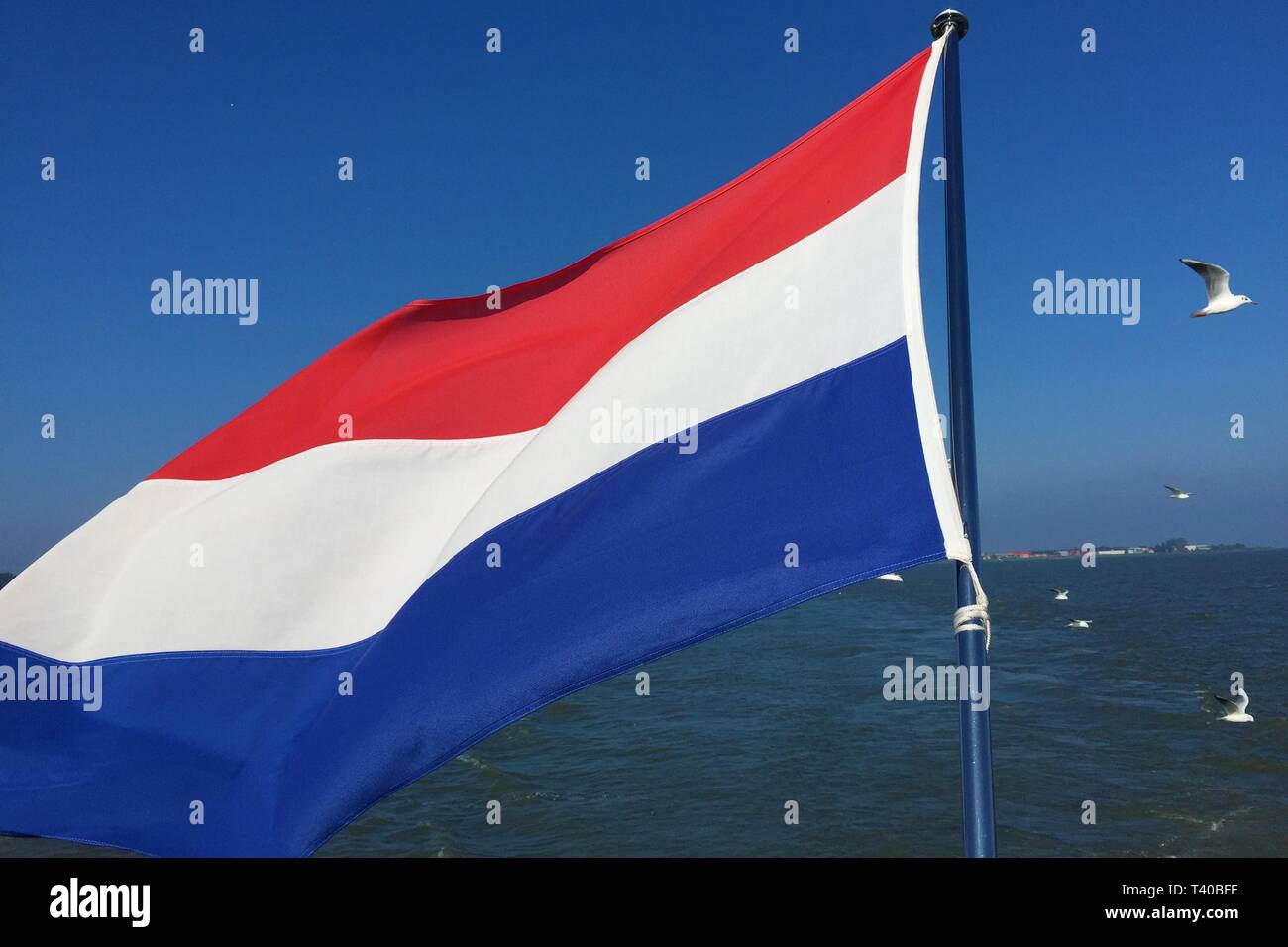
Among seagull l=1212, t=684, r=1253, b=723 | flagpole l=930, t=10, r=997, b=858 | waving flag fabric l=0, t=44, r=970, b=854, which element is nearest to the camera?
flagpole l=930, t=10, r=997, b=858

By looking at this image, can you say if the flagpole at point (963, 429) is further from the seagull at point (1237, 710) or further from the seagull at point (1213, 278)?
the seagull at point (1237, 710)

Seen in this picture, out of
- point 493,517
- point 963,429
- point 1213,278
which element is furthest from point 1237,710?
point 493,517

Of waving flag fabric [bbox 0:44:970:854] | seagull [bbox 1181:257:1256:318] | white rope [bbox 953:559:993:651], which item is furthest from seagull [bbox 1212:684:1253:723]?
→ white rope [bbox 953:559:993:651]

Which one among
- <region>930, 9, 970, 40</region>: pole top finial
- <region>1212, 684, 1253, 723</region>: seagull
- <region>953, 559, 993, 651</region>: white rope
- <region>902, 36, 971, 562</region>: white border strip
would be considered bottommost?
<region>1212, 684, 1253, 723</region>: seagull

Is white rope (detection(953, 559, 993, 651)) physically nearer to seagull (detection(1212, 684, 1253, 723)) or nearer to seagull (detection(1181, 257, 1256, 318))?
seagull (detection(1181, 257, 1256, 318))
